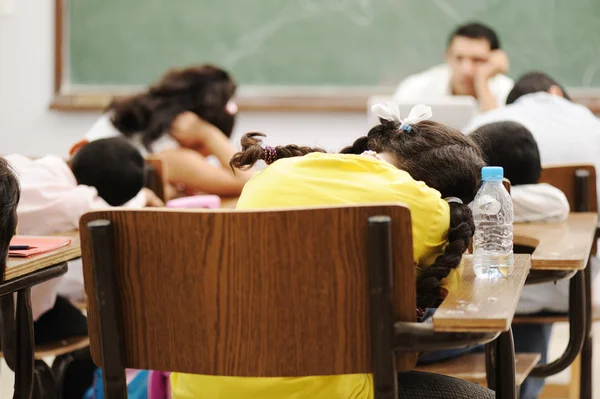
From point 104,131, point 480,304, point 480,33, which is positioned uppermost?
point 480,33

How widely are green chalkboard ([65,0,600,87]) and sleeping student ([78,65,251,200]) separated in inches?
51.9

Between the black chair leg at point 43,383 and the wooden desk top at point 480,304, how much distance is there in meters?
1.07

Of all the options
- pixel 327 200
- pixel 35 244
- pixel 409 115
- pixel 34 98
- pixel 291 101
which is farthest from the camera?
pixel 34 98

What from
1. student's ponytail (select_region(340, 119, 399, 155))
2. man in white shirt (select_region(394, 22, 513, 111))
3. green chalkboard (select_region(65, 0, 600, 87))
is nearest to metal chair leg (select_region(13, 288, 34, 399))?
student's ponytail (select_region(340, 119, 399, 155))

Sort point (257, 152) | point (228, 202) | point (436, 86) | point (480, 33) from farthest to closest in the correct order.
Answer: point (436, 86), point (480, 33), point (228, 202), point (257, 152)

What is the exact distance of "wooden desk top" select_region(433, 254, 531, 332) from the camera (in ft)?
3.63

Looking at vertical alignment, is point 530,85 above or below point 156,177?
above

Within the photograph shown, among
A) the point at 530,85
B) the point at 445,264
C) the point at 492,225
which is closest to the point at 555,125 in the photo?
the point at 530,85

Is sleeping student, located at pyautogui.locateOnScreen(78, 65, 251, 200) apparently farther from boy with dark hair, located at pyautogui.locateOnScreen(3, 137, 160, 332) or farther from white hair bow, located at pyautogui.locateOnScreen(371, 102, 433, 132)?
white hair bow, located at pyautogui.locateOnScreen(371, 102, 433, 132)

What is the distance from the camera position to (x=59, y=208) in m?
2.11

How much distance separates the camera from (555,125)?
2684mm

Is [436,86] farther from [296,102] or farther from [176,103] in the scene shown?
[176,103]

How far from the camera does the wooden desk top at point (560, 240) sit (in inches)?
64.8

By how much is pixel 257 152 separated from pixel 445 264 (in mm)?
345
